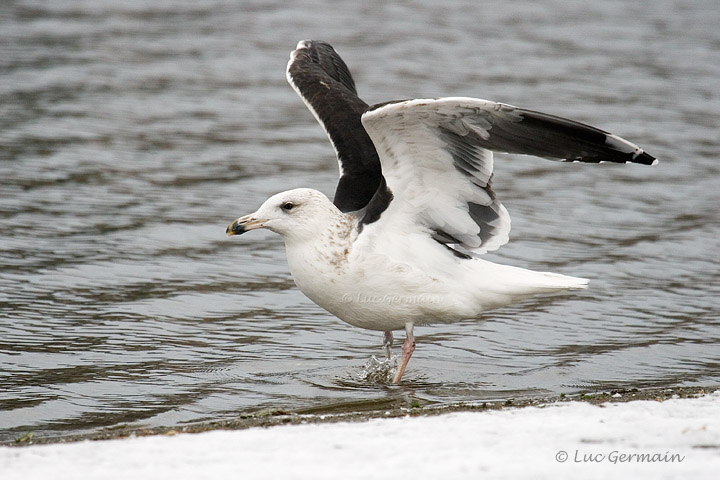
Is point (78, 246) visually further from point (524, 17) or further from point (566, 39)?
point (524, 17)

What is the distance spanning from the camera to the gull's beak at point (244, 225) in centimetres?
670

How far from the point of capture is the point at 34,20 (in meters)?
18.9

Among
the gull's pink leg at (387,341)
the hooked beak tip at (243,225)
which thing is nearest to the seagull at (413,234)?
the hooked beak tip at (243,225)

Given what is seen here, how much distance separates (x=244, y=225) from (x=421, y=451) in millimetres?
2617

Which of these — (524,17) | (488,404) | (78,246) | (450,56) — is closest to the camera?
(488,404)

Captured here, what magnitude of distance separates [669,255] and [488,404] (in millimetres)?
4240

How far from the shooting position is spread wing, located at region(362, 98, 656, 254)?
6.07 m

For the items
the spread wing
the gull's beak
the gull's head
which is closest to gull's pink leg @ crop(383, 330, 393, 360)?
the spread wing

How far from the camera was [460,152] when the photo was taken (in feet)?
21.6

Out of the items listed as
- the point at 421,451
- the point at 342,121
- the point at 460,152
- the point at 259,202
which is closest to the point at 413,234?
the point at 460,152

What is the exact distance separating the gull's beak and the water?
889mm

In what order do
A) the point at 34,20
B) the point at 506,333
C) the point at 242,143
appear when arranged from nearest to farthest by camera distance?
1. the point at 506,333
2. the point at 242,143
3. the point at 34,20

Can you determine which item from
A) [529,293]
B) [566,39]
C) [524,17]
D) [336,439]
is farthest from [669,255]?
[524,17]

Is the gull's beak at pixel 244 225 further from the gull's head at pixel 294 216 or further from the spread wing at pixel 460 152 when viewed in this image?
the spread wing at pixel 460 152
